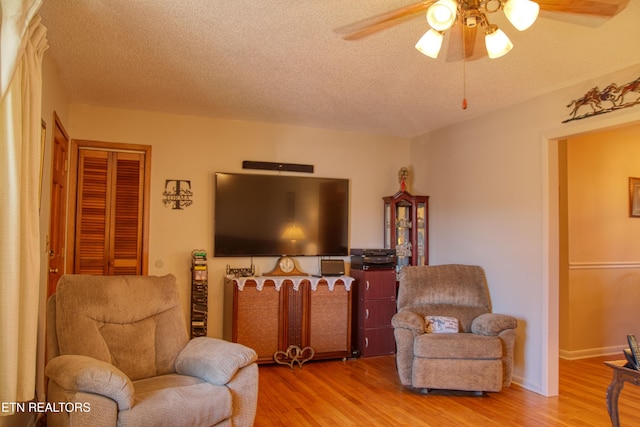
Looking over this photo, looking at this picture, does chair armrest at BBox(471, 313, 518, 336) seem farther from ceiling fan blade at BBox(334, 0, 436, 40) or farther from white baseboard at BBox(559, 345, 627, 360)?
ceiling fan blade at BBox(334, 0, 436, 40)

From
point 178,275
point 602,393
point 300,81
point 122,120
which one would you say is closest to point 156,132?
point 122,120

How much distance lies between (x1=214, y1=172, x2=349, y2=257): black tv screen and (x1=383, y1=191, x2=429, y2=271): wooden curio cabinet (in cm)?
52

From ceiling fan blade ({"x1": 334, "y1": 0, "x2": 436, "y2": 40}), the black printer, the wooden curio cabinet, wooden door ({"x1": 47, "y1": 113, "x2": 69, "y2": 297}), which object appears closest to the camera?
ceiling fan blade ({"x1": 334, "y1": 0, "x2": 436, "y2": 40})

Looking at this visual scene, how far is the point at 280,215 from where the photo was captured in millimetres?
5066

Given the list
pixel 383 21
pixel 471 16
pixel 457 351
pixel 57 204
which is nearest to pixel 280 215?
pixel 57 204

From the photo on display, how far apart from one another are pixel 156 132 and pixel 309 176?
64.8 inches

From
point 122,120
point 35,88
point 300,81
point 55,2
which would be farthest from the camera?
point 122,120

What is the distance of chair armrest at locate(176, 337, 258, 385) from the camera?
8.30 feet

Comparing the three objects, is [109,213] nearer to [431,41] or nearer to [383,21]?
[383,21]

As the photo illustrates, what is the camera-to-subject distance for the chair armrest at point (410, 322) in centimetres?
383

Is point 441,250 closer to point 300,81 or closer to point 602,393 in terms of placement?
point 602,393

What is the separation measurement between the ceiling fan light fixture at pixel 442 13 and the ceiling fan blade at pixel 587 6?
0.37 meters

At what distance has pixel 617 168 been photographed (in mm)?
5395
